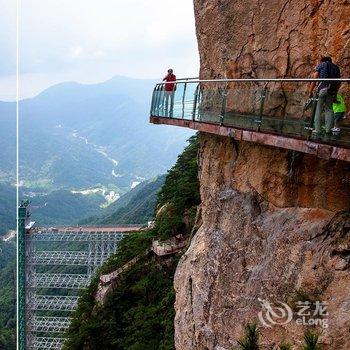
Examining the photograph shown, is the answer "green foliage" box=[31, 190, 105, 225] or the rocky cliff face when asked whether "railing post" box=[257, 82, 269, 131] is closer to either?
the rocky cliff face

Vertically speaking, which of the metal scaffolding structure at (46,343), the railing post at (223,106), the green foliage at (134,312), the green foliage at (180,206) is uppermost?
the railing post at (223,106)

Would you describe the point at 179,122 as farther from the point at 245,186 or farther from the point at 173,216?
the point at 173,216

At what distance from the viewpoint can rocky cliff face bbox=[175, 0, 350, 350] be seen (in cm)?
658

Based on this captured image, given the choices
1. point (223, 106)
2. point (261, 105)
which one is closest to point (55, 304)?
point (223, 106)

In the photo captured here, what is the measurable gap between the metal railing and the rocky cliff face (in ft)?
1.57

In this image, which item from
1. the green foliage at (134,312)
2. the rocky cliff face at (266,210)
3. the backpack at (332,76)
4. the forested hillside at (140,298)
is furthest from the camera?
the forested hillside at (140,298)

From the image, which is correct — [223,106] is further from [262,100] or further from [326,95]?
[326,95]

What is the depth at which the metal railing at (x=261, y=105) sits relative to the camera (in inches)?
254

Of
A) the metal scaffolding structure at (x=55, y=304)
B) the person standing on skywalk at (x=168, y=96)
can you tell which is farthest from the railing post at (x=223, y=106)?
the metal scaffolding structure at (x=55, y=304)

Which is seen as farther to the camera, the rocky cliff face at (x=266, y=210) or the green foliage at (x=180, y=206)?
the green foliage at (x=180, y=206)

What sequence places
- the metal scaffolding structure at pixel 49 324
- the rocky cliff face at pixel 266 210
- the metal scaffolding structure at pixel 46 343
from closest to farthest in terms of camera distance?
1. the rocky cliff face at pixel 266 210
2. the metal scaffolding structure at pixel 46 343
3. the metal scaffolding structure at pixel 49 324

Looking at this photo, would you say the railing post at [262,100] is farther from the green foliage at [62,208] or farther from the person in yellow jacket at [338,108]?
the green foliage at [62,208]

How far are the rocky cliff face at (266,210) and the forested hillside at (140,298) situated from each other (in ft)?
20.1

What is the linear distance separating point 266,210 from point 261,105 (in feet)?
5.37
